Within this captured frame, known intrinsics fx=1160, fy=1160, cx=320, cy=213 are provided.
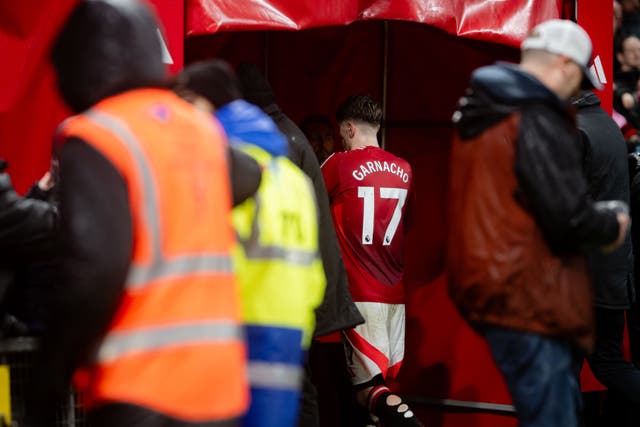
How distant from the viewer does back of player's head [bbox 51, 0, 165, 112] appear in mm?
3107

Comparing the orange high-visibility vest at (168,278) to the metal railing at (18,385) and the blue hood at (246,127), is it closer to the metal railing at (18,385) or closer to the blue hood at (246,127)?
the blue hood at (246,127)

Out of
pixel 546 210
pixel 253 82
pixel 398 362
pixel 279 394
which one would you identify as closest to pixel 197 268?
pixel 279 394

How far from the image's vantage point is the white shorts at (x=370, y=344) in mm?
6637

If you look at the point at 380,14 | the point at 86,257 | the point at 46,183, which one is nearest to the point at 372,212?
the point at 380,14

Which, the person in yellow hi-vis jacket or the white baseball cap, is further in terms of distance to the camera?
the white baseball cap

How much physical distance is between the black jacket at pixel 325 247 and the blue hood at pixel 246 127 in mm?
1230

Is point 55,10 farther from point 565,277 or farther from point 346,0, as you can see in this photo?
point 565,277

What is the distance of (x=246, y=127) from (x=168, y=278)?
Answer: 3.90 feet

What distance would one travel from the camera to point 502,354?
430cm

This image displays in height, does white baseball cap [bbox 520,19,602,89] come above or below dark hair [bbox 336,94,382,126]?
above

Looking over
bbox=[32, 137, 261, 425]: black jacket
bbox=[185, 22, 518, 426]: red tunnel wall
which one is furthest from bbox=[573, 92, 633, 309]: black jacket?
bbox=[32, 137, 261, 425]: black jacket

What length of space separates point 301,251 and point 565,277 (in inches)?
38.9

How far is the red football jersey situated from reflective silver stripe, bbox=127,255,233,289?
359 centimetres

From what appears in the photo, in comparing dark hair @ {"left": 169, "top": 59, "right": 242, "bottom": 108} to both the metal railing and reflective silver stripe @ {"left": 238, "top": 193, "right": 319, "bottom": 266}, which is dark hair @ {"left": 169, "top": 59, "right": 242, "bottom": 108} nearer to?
reflective silver stripe @ {"left": 238, "top": 193, "right": 319, "bottom": 266}
